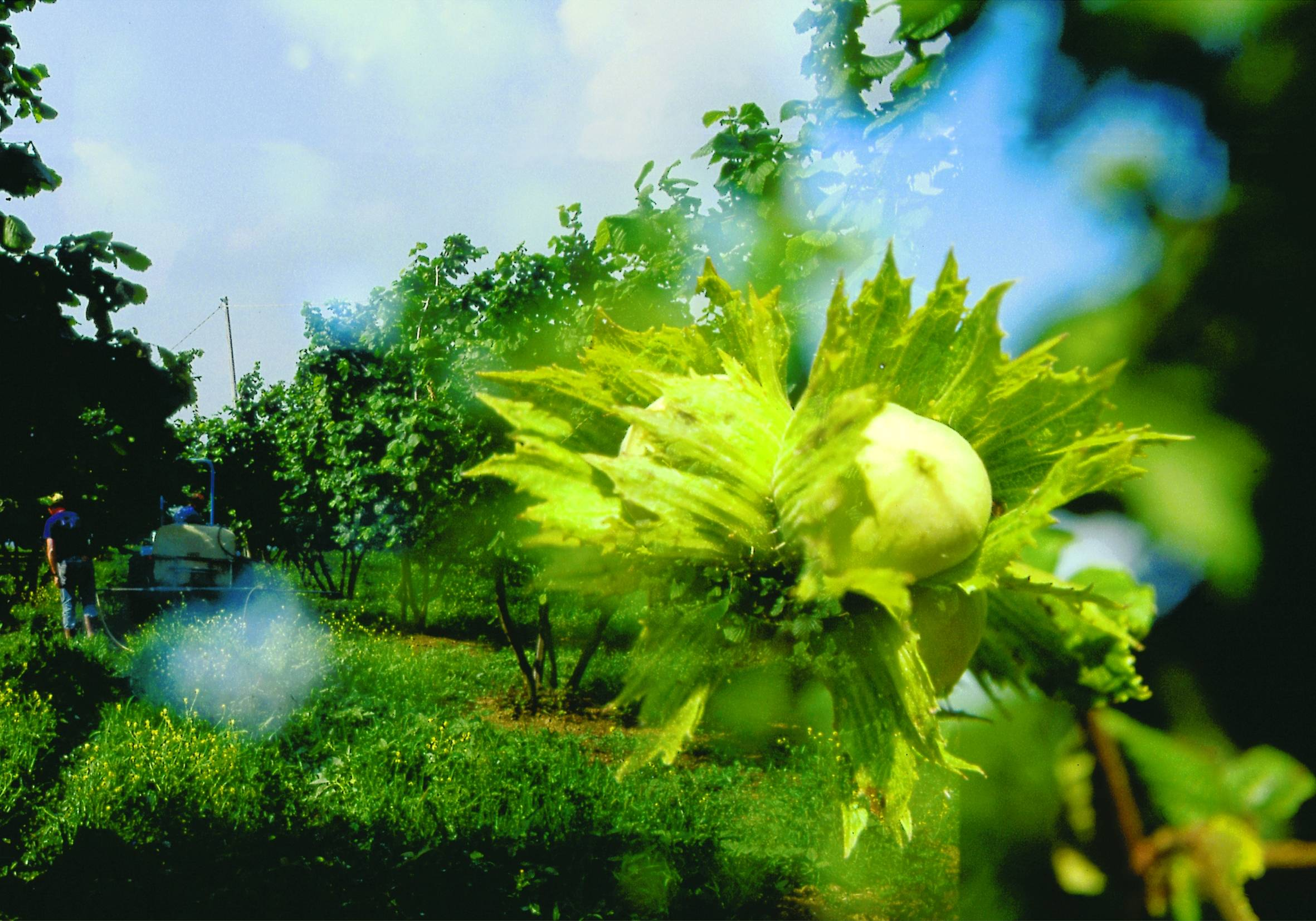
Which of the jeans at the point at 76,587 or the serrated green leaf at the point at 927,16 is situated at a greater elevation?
the serrated green leaf at the point at 927,16

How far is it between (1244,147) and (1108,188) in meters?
0.06

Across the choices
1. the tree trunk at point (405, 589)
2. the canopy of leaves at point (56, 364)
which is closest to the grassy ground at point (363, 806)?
the canopy of leaves at point (56, 364)

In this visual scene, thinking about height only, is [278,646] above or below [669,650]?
below

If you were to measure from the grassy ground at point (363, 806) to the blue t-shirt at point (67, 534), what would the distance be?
1.25 meters

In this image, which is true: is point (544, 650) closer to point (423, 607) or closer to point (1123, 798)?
point (423, 607)

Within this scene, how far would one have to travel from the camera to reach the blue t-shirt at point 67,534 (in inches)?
362

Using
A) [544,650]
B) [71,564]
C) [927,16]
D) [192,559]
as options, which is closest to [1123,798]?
[927,16]

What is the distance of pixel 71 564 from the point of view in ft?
31.3

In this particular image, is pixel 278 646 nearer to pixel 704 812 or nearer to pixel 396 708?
pixel 396 708

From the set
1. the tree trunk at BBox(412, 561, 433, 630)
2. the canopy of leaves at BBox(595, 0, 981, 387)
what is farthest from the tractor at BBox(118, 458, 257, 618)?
the canopy of leaves at BBox(595, 0, 981, 387)

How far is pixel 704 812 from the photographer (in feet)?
18.4

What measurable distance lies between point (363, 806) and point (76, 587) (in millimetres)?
6445

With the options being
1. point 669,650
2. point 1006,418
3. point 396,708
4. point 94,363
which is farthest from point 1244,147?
point 396,708

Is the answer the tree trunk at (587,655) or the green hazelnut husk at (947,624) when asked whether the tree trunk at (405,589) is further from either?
the green hazelnut husk at (947,624)
